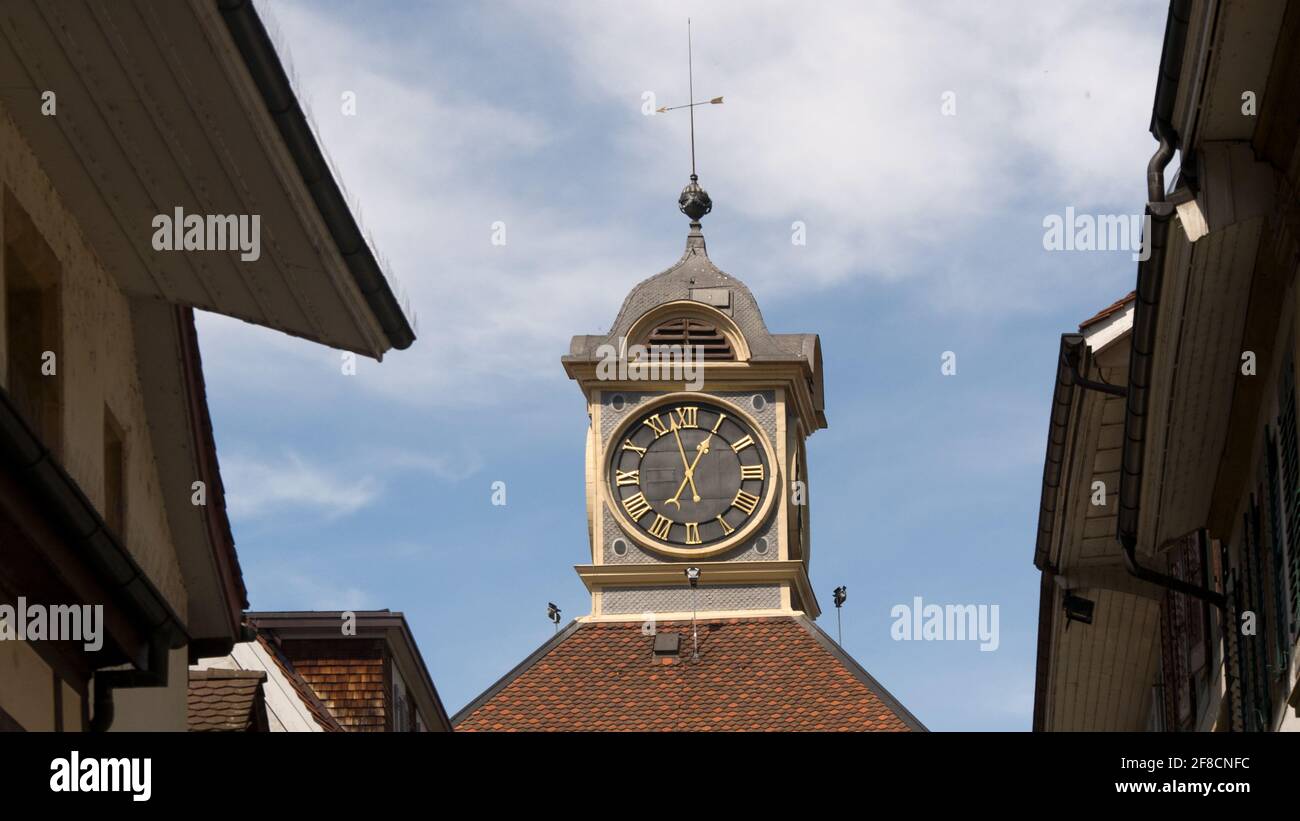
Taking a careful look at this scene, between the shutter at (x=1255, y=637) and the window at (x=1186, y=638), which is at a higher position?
the window at (x=1186, y=638)

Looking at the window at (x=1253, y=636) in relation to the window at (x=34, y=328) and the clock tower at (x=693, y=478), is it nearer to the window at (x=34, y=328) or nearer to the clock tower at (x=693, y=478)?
the window at (x=34, y=328)

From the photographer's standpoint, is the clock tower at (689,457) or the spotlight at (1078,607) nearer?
the spotlight at (1078,607)

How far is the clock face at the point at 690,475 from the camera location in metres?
46.7

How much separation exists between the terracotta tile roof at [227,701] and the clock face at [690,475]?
29.0 metres

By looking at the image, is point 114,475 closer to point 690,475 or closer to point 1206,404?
point 1206,404

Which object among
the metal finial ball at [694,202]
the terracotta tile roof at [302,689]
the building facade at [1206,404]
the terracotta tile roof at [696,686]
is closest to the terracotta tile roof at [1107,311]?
the building facade at [1206,404]

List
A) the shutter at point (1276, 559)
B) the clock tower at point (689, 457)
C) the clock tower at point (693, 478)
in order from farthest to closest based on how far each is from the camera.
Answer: the clock tower at point (689, 457) → the clock tower at point (693, 478) → the shutter at point (1276, 559)

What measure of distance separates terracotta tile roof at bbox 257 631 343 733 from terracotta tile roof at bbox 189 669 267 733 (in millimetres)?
3398

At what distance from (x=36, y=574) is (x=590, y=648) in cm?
3559

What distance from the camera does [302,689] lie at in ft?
71.5

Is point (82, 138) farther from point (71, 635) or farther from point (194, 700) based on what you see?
point (194, 700)

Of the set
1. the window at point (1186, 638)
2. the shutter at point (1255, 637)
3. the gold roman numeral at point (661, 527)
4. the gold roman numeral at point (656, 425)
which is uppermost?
the gold roman numeral at point (656, 425)

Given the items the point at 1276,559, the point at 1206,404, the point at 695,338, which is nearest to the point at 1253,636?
the point at 1206,404

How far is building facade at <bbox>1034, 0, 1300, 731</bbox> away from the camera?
9.64 meters
